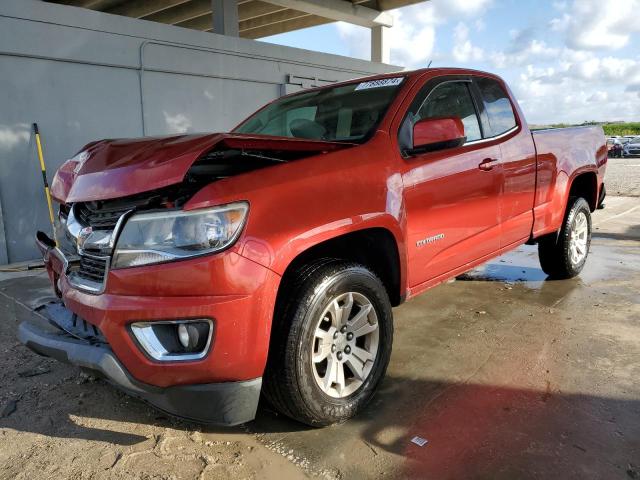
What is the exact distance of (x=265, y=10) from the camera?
1453 centimetres

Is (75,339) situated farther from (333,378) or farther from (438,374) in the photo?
(438,374)

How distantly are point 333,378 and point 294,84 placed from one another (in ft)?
26.8

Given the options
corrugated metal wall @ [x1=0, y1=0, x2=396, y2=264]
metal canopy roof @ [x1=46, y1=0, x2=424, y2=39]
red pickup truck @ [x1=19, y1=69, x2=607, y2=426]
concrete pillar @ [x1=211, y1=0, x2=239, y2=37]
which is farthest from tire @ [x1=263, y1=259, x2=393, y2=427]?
metal canopy roof @ [x1=46, y1=0, x2=424, y2=39]

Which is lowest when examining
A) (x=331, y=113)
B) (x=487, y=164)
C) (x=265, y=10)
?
(x=487, y=164)

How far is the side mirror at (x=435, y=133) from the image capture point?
115 inches

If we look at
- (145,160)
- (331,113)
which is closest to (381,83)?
(331,113)

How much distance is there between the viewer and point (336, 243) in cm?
268

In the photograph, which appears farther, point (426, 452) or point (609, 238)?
point (609, 238)

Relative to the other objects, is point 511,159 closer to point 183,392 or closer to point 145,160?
point 145,160

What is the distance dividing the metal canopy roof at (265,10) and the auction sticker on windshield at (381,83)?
872 cm

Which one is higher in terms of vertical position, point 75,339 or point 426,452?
point 75,339

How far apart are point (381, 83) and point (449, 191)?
89cm

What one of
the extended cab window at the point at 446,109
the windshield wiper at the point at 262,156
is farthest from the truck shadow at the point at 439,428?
the extended cab window at the point at 446,109

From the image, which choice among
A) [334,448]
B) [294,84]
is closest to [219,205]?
[334,448]
